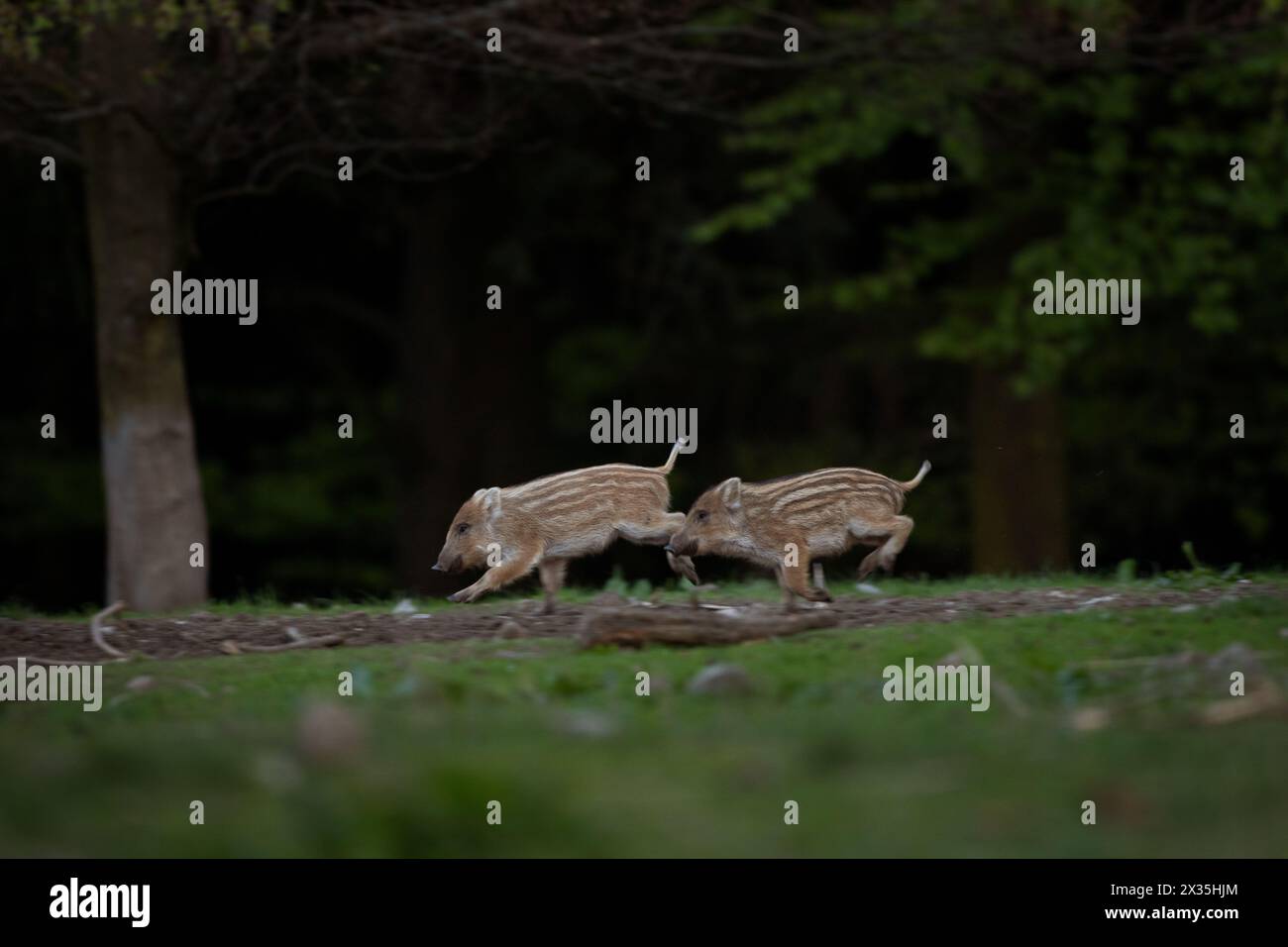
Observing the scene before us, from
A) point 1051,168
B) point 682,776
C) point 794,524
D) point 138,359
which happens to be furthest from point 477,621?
point 1051,168

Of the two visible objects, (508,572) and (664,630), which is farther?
(508,572)

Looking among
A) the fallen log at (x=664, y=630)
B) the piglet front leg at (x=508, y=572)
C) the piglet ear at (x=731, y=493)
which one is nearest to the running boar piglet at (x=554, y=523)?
the piglet front leg at (x=508, y=572)

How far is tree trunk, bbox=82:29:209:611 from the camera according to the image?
1541cm

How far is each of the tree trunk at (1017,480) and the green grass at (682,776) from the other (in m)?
12.1

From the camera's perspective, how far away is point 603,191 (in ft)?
75.8

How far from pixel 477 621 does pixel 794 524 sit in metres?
2.11

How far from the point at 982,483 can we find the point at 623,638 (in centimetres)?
1218

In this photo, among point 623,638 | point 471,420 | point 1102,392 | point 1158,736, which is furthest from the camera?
point 1102,392

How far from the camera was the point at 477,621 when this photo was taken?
11977 mm

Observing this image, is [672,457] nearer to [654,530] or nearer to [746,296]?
[654,530]

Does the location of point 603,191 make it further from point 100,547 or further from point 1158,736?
point 1158,736

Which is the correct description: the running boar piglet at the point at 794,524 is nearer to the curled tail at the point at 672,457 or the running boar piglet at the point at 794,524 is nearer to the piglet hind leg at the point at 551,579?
the curled tail at the point at 672,457

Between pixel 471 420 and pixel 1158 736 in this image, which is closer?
pixel 1158 736
